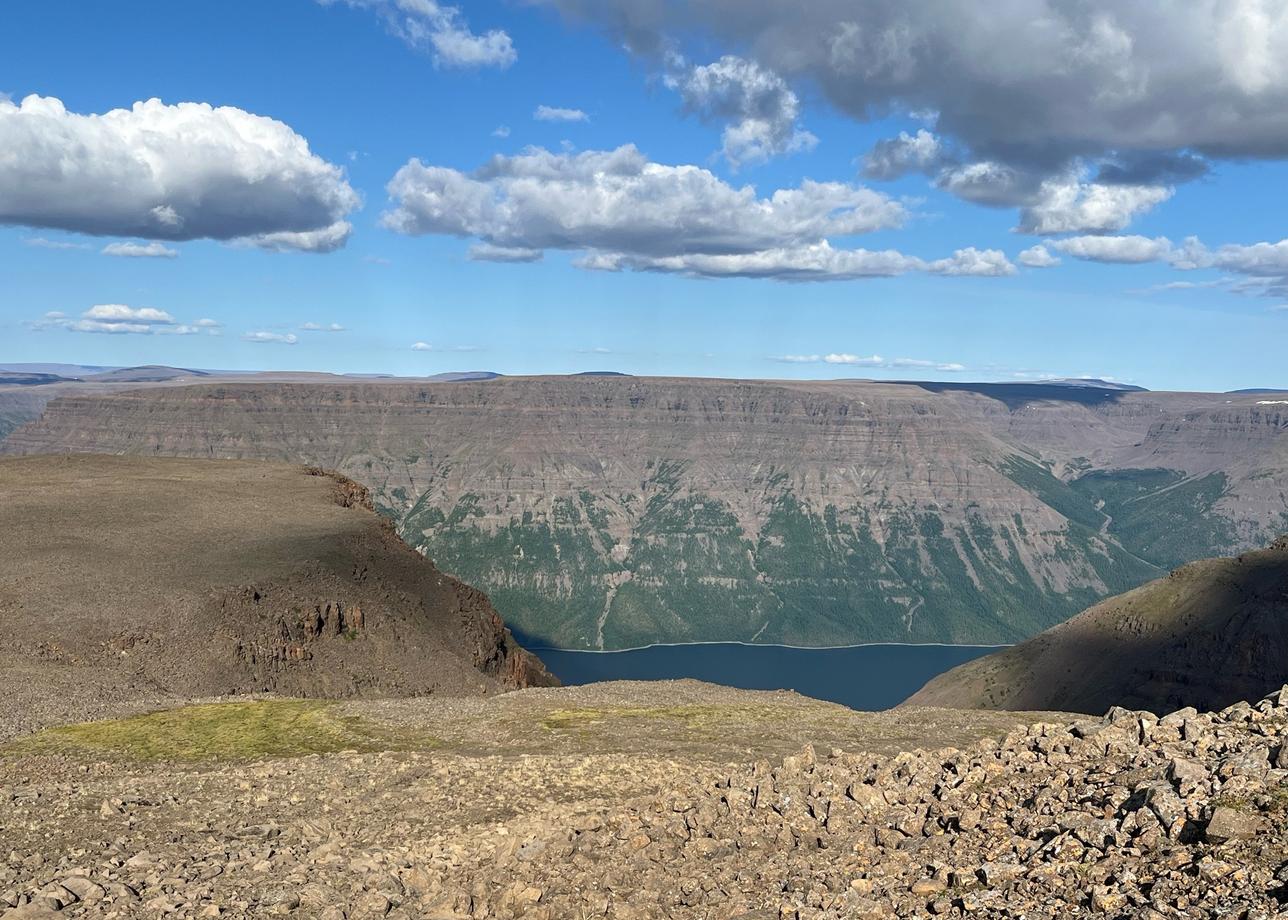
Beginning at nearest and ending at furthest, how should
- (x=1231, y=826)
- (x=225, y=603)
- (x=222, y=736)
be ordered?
(x=1231, y=826) < (x=222, y=736) < (x=225, y=603)

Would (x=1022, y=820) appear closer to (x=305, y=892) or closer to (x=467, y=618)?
Result: (x=305, y=892)

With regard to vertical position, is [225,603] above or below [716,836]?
below

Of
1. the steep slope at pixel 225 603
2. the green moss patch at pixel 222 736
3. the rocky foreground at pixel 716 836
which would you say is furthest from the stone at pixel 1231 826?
the steep slope at pixel 225 603

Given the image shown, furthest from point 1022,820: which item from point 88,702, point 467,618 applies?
point 467,618

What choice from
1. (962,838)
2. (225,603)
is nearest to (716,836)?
(962,838)

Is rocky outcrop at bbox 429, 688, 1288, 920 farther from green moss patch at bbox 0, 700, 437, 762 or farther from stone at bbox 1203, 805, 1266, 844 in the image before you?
green moss patch at bbox 0, 700, 437, 762

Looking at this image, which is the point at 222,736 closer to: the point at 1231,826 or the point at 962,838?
the point at 962,838

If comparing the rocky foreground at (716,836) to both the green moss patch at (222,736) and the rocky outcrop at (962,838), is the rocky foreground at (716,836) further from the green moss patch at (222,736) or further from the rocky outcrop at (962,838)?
the green moss patch at (222,736)
